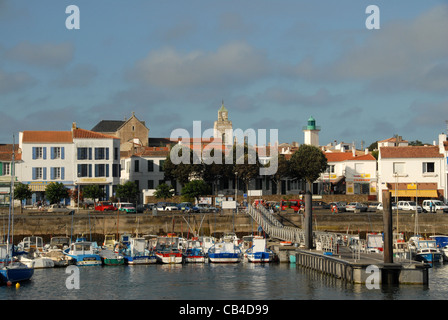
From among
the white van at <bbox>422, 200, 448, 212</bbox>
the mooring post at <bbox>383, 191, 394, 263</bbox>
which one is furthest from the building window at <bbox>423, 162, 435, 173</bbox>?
the mooring post at <bbox>383, 191, 394, 263</bbox>

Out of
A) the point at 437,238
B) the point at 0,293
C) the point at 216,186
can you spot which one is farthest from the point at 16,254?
the point at 216,186

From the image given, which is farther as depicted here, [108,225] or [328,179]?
[328,179]

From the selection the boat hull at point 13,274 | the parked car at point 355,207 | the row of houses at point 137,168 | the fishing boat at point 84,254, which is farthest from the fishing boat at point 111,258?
the parked car at point 355,207

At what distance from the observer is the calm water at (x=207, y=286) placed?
125 feet

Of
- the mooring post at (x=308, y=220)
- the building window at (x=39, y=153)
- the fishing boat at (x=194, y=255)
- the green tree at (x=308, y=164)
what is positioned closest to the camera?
the mooring post at (x=308, y=220)

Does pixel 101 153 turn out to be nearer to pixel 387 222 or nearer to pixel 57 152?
pixel 57 152

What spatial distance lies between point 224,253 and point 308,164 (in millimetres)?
40141

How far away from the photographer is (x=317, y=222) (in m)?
67.8

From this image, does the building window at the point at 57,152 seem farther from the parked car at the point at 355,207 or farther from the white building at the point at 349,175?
the white building at the point at 349,175

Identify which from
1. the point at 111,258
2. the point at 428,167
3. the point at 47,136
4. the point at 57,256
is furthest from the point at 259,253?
the point at 428,167

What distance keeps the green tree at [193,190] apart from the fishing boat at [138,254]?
2633 centimetres

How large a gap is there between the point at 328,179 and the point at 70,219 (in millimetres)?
44501

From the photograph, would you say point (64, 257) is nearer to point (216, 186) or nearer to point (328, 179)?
point (216, 186)

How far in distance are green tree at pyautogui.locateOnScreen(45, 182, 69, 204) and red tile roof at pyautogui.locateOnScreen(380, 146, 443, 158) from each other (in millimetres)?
38096
